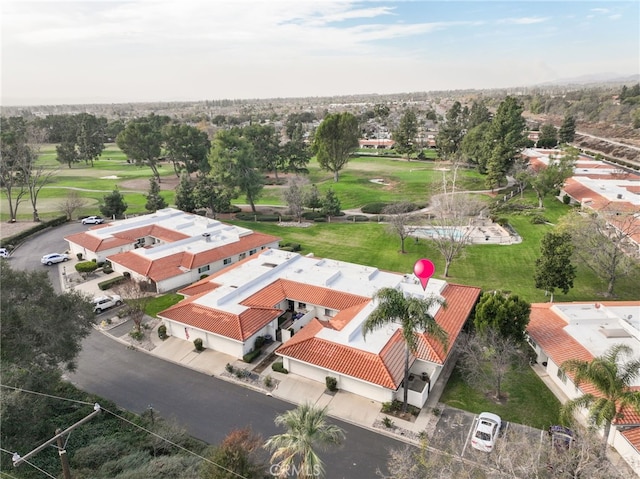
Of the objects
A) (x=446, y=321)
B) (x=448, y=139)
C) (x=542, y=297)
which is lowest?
(x=542, y=297)

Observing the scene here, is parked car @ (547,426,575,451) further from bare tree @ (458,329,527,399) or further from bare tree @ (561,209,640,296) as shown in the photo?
bare tree @ (561,209,640,296)

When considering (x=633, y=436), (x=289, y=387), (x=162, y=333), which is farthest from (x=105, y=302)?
(x=633, y=436)

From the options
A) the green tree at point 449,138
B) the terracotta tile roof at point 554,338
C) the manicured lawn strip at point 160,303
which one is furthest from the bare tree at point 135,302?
the green tree at point 449,138

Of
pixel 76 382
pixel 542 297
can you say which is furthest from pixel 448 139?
pixel 76 382

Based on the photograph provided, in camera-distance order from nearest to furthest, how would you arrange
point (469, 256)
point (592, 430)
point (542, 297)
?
point (592, 430)
point (542, 297)
point (469, 256)

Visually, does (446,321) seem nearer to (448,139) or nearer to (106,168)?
(448,139)

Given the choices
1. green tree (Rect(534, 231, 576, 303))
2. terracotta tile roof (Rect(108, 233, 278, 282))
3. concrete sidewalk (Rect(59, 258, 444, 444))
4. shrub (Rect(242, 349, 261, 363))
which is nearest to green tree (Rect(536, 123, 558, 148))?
green tree (Rect(534, 231, 576, 303))

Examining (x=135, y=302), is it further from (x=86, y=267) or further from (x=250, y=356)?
(x=86, y=267)
